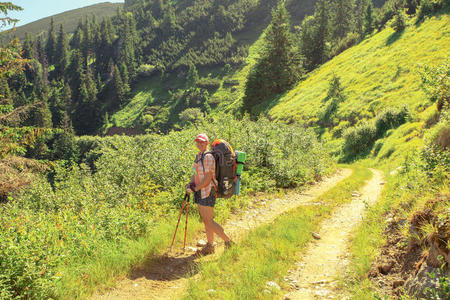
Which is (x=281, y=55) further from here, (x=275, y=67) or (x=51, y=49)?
(x=51, y=49)

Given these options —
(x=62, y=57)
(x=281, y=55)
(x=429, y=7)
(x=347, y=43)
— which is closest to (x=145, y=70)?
(x=62, y=57)

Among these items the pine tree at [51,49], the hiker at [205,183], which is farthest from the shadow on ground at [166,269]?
the pine tree at [51,49]

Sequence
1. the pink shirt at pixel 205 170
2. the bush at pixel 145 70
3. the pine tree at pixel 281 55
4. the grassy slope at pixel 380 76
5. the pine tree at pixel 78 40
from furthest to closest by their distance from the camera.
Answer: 1. the pine tree at pixel 78 40
2. the bush at pixel 145 70
3. the pine tree at pixel 281 55
4. the grassy slope at pixel 380 76
5. the pink shirt at pixel 205 170

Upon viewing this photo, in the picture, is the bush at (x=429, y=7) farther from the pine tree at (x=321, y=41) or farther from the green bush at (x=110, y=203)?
the green bush at (x=110, y=203)

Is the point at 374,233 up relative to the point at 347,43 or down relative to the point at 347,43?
down

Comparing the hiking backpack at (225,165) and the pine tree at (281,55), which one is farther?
the pine tree at (281,55)

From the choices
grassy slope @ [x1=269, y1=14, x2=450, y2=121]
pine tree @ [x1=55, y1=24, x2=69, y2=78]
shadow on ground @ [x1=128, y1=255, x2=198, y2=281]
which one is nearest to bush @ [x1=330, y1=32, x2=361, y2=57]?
grassy slope @ [x1=269, y1=14, x2=450, y2=121]

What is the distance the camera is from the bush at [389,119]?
22812mm

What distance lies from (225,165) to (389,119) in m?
23.2

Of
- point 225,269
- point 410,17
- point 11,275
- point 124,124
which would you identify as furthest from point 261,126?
point 124,124

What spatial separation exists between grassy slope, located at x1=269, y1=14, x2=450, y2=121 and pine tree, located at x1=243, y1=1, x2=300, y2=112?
4.17 metres

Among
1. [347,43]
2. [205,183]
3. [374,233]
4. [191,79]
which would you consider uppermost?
[191,79]

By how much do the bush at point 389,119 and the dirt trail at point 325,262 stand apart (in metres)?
18.3

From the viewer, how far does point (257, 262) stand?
506cm
